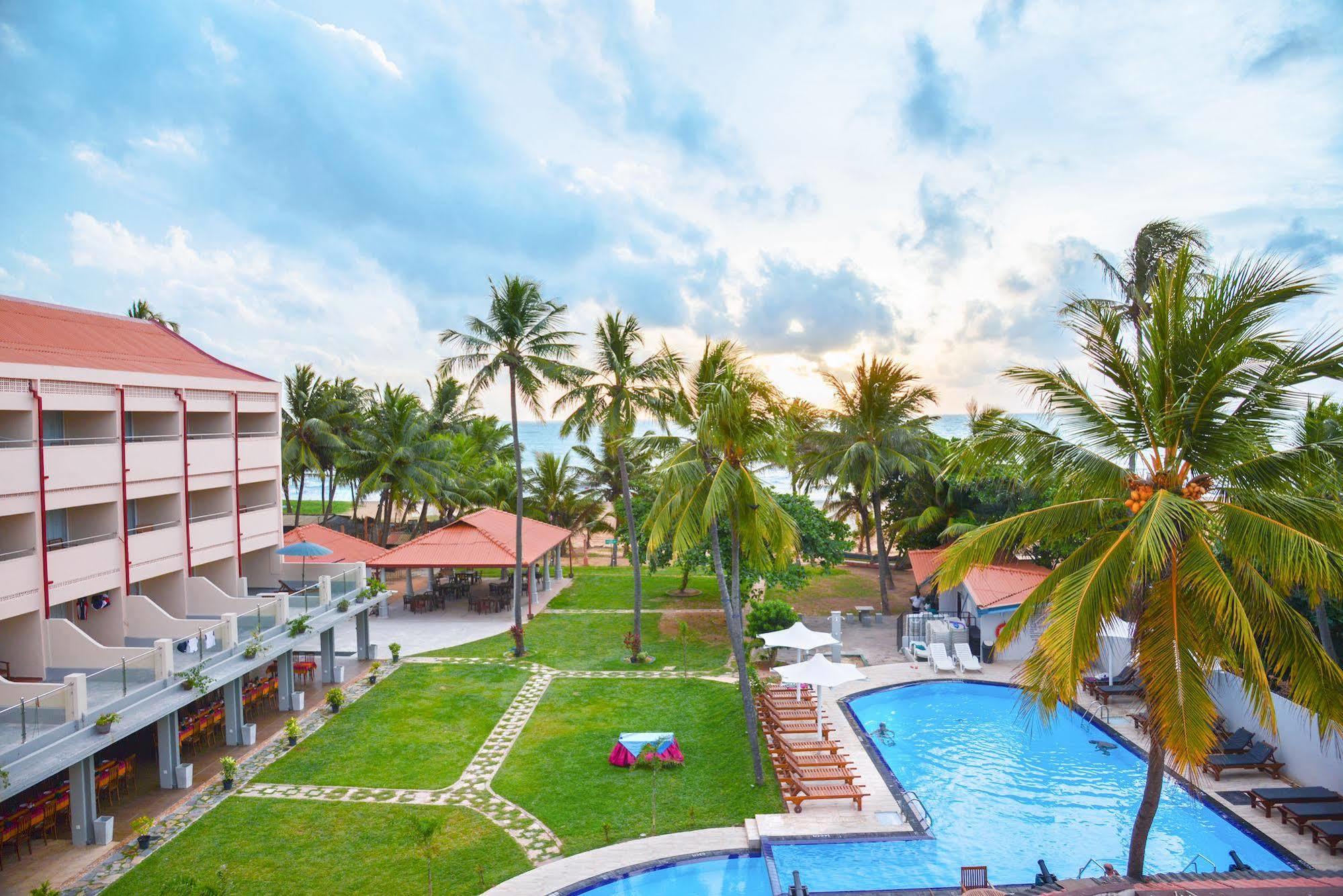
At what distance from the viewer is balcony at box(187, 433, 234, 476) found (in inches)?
717

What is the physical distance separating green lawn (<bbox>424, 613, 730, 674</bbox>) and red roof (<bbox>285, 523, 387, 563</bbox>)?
669cm

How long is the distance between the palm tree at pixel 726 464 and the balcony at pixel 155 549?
36.1 feet

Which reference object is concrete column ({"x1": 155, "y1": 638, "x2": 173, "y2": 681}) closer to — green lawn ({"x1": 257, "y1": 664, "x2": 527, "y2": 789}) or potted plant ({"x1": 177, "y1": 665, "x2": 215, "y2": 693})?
potted plant ({"x1": 177, "y1": 665, "x2": 215, "y2": 693})

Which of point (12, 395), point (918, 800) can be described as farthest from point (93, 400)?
point (918, 800)

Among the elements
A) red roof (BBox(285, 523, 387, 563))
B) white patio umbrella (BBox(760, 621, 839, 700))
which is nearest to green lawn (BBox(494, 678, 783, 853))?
white patio umbrella (BBox(760, 621, 839, 700))

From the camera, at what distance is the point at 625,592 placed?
32.5 m

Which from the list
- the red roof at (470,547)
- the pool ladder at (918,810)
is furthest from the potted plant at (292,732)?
the pool ladder at (918,810)

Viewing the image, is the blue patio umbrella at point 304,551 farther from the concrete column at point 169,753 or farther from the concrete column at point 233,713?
the concrete column at point 169,753

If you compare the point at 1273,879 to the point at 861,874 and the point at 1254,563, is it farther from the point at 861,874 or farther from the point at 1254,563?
the point at 861,874

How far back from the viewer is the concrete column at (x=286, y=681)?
1802cm

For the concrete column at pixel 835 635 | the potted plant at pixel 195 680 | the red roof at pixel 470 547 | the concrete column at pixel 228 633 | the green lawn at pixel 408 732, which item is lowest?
the green lawn at pixel 408 732

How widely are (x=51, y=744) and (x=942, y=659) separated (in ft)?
62.0

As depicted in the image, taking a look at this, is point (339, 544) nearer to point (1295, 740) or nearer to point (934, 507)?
point (934, 507)

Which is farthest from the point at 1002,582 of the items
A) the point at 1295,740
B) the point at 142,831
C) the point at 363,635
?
the point at 142,831
